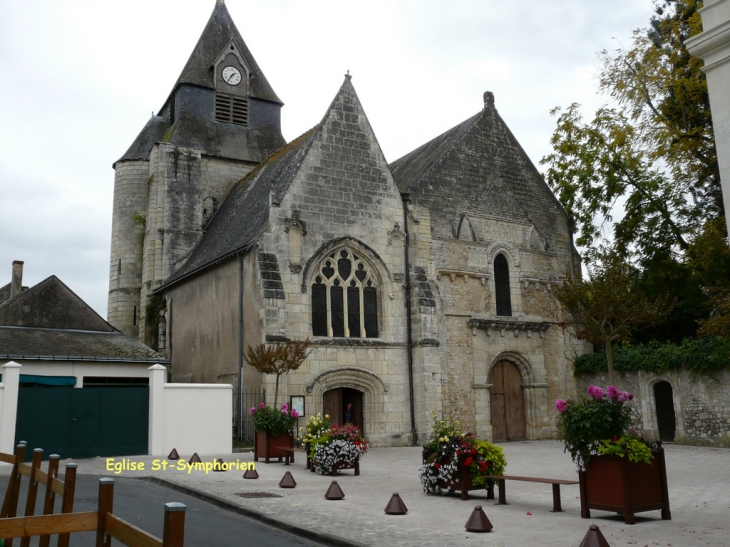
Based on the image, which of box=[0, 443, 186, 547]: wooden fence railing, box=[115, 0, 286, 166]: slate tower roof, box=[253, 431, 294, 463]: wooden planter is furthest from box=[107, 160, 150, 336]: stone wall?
box=[0, 443, 186, 547]: wooden fence railing

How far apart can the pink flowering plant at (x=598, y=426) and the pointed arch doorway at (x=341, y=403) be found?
12033 millimetres

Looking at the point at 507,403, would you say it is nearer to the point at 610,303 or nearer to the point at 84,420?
the point at 610,303

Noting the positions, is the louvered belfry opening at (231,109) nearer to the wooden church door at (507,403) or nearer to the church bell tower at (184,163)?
the church bell tower at (184,163)

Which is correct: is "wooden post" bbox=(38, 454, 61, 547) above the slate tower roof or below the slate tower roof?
below

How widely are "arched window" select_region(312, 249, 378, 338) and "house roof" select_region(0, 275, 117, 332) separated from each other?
293 inches

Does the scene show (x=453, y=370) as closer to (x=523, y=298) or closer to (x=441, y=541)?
(x=523, y=298)

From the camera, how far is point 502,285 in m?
23.5

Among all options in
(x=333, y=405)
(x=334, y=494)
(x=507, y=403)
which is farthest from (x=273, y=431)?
(x=507, y=403)

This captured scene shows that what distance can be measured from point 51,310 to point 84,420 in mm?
6348

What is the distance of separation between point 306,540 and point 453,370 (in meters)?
14.7

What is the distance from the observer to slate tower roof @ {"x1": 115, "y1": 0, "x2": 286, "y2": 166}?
1114 inches

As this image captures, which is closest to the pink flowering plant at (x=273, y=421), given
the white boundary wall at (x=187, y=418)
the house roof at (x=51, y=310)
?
the white boundary wall at (x=187, y=418)

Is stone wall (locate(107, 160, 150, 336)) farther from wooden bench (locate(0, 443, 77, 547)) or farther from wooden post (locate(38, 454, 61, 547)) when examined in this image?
wooden post (locate(38, 454, 61, 547))

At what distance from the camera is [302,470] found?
13.7 m
